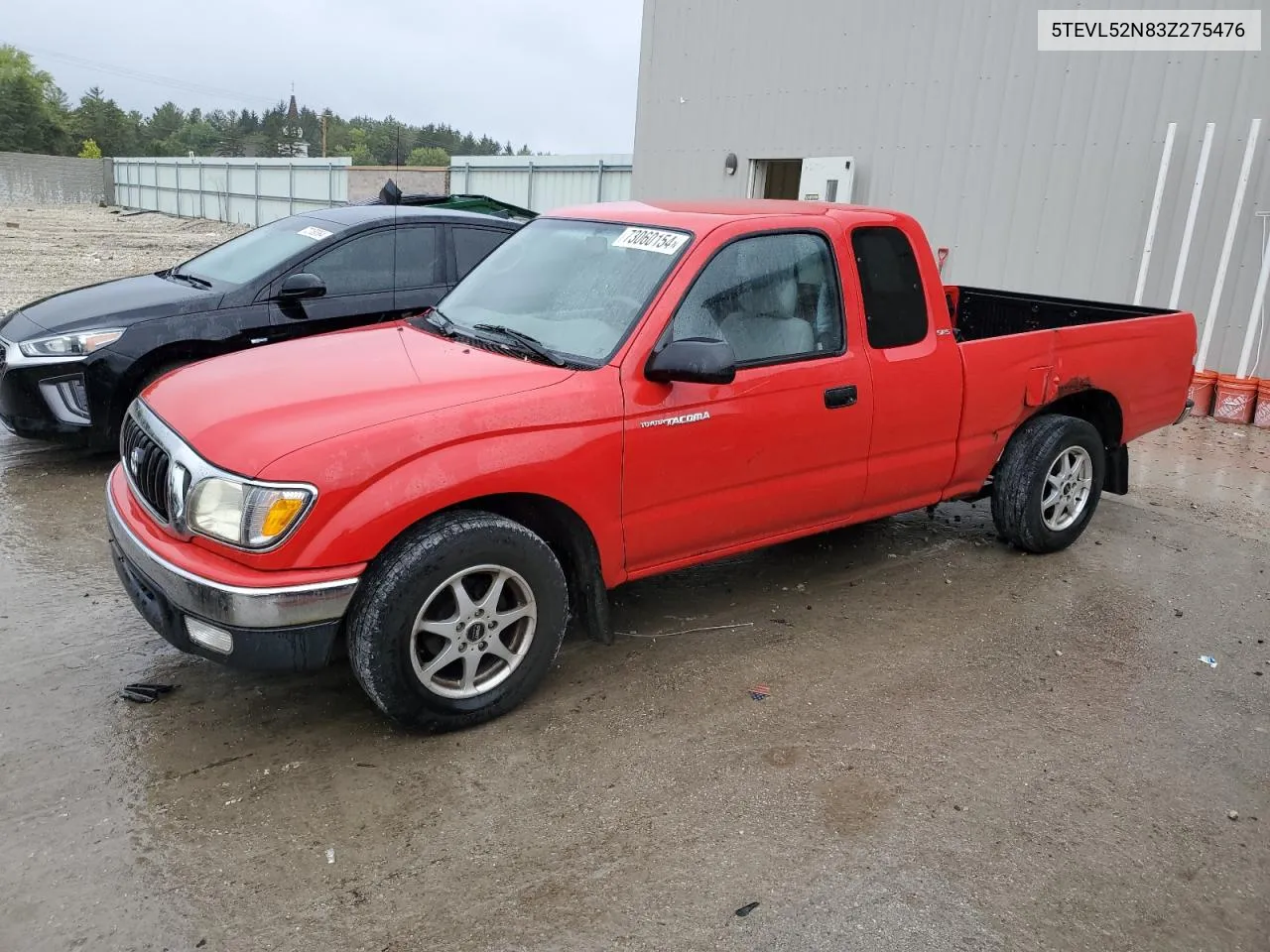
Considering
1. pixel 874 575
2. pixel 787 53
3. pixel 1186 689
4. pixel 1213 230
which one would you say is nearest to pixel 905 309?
pixel 874 575

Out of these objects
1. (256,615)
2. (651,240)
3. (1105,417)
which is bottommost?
(256,615)

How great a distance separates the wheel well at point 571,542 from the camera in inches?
139

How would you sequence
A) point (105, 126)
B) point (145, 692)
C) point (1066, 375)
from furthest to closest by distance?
point (105, 126), point (1066, 375), point (145, 692)

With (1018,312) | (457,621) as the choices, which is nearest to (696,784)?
(457,621)

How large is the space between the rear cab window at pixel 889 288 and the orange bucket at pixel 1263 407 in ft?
20.6

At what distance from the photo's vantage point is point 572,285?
404 centimetres

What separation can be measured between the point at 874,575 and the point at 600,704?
79.9 inches

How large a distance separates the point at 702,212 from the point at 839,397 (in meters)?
1.00

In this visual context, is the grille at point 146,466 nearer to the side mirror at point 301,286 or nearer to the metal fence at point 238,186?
the side mirror at point 301,286

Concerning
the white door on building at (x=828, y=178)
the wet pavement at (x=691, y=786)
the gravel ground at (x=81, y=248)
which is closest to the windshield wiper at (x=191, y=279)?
the wet pavement at (x=691, y=786)

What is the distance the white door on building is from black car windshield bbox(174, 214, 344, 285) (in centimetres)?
731

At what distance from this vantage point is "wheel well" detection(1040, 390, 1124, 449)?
17.8 ft

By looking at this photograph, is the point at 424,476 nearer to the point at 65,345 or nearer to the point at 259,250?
the point at 65,345

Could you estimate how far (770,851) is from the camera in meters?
2.91
